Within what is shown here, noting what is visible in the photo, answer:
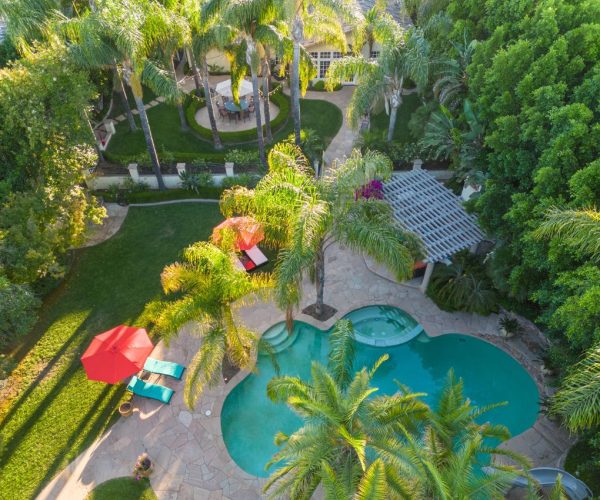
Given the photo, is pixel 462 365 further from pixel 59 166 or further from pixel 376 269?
pixel 59 166

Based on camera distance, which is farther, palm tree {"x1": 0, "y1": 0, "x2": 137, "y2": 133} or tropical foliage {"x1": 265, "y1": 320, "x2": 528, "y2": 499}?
palm tree {"x1": 0, "y1": 0, "x2": 137, "y2": 133}

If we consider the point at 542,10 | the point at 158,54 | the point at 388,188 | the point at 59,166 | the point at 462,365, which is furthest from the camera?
the point at 158,54

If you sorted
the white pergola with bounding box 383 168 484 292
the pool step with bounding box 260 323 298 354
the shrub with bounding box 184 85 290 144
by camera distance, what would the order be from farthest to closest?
the shrub with bounding box 184 85 290 144
the white pergola with bounding box 383 168 484 292
the pool step with bounding box 260 323 298 354

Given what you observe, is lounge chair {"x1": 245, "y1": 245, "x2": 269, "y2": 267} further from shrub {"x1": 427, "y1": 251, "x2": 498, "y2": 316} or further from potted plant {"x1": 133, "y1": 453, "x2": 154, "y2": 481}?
potted plant {"x1": 133, "y1": 453, "x2": 154, "y2": 481}

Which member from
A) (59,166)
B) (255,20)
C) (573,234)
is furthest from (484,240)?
(59,166)

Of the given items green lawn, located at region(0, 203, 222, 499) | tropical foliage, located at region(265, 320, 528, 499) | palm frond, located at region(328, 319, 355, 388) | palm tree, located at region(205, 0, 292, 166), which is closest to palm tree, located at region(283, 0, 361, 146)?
palm tree, located at region(205, 0, 292, 166)

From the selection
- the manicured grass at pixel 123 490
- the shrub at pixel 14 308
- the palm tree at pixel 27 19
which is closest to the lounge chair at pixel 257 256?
the shrub at pixel 14 308
